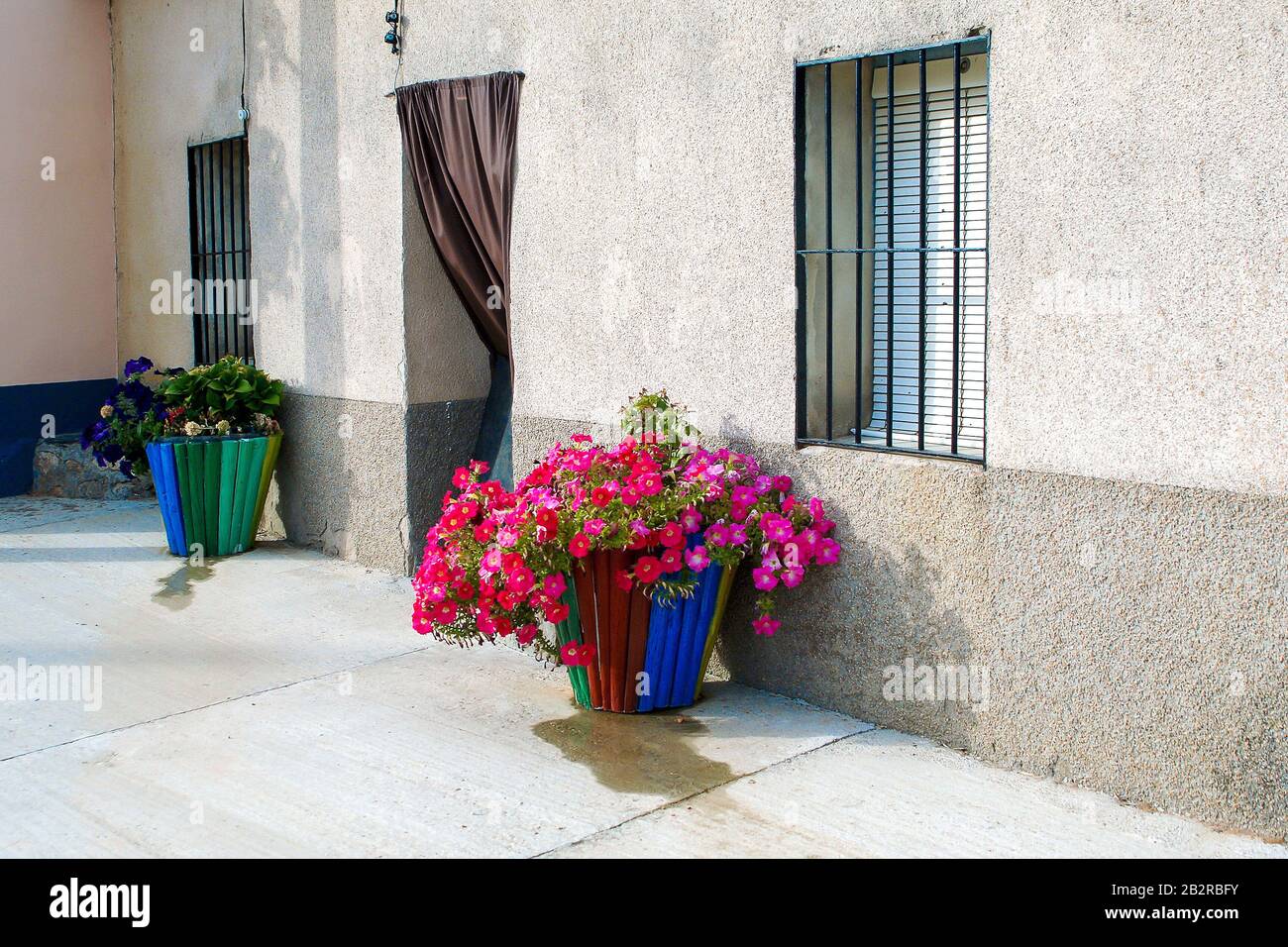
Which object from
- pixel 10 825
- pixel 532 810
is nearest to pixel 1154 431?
pixel 532 810

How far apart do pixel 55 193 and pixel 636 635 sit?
21.9ft


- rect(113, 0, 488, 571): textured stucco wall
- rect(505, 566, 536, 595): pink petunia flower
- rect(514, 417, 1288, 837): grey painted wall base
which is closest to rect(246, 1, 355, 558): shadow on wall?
rect(113, 0, 488, 571): textured stucco wall

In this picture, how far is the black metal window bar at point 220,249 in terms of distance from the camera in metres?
8.38

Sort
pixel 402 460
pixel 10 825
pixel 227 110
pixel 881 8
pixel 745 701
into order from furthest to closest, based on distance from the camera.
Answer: pixel 227 110
pixel 402 460
pixel 745 701
pixel 881 8
pixel 10 825

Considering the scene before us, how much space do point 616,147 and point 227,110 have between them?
3.67 m

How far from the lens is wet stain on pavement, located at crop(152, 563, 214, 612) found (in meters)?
6.57

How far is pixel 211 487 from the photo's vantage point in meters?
7.44

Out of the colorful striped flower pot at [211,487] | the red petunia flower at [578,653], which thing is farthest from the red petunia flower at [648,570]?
the colorful striped flower pot at [211,487]

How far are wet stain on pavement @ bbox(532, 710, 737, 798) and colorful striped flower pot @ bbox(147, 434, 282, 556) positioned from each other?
133 inches

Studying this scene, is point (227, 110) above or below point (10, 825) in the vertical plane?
above

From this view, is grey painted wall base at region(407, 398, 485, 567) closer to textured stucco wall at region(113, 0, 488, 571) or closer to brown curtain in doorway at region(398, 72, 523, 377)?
textured stucco wall at region(113, 0, 488, 571)

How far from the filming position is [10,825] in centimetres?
399

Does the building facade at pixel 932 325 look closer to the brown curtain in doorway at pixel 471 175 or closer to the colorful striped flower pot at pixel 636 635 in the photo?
the brown curtain in doorway at pixel 471 175

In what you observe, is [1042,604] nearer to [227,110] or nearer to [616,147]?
[616,147]
